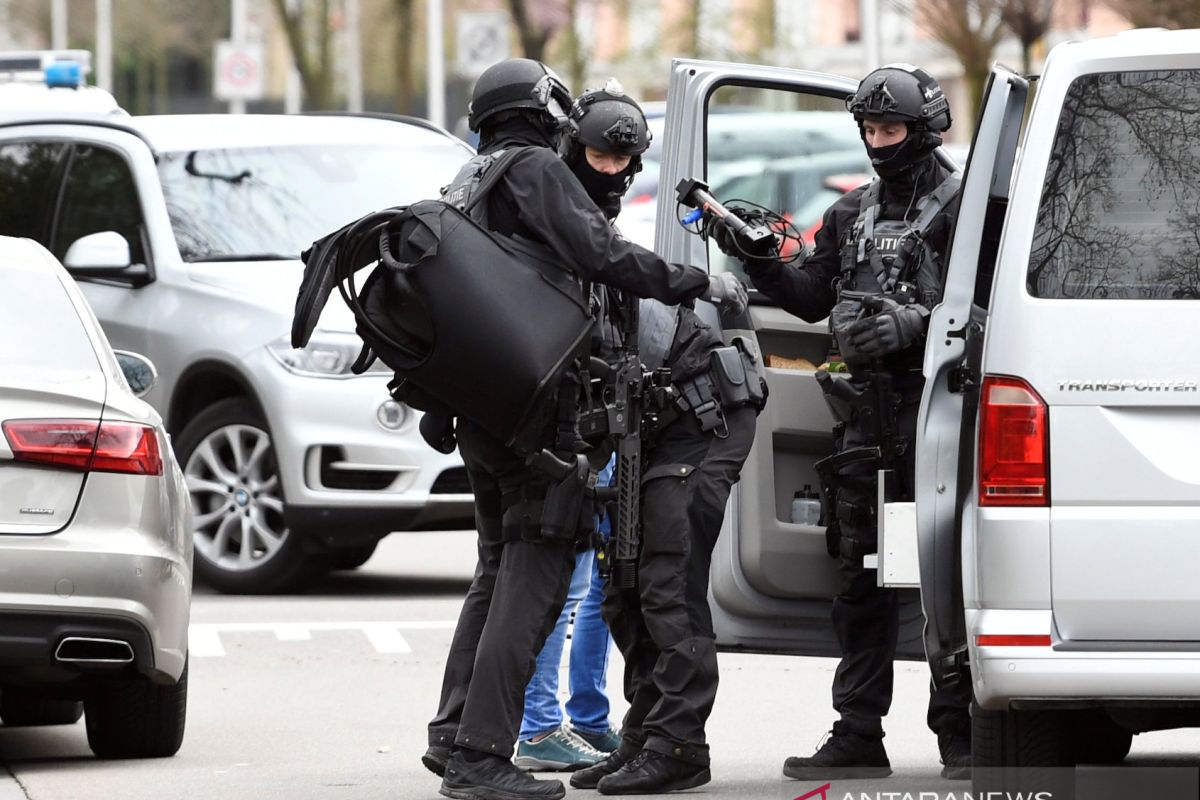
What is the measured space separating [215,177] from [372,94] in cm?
4516

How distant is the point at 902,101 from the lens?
20.9 ft

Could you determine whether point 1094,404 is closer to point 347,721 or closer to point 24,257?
point 24,257

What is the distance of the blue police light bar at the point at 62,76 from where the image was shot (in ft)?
41.5

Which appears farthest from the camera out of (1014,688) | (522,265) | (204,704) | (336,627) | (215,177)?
(215,177)

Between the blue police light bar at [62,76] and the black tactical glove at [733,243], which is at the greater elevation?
the black tactical glove at [733,243]

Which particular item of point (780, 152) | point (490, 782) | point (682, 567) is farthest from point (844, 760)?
point (780, 152)

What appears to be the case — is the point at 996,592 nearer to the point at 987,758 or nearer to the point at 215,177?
the point at 987,758

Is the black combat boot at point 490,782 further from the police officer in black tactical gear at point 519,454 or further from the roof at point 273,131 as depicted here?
the roof at point 273,131

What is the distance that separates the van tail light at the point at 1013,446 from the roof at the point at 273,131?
672 cm

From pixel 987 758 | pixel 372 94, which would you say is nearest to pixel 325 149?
pixel 987 758

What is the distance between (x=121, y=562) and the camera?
21.2ft

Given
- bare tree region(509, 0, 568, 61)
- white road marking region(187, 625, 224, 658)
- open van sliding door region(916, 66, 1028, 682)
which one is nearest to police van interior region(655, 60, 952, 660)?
open van sliding door region(916, 66, 1028, 682)

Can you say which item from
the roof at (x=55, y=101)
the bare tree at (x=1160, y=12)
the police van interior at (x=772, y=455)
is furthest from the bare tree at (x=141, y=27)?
the police van interior at (x=772, y=455)

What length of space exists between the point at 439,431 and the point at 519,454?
301 millimetres
